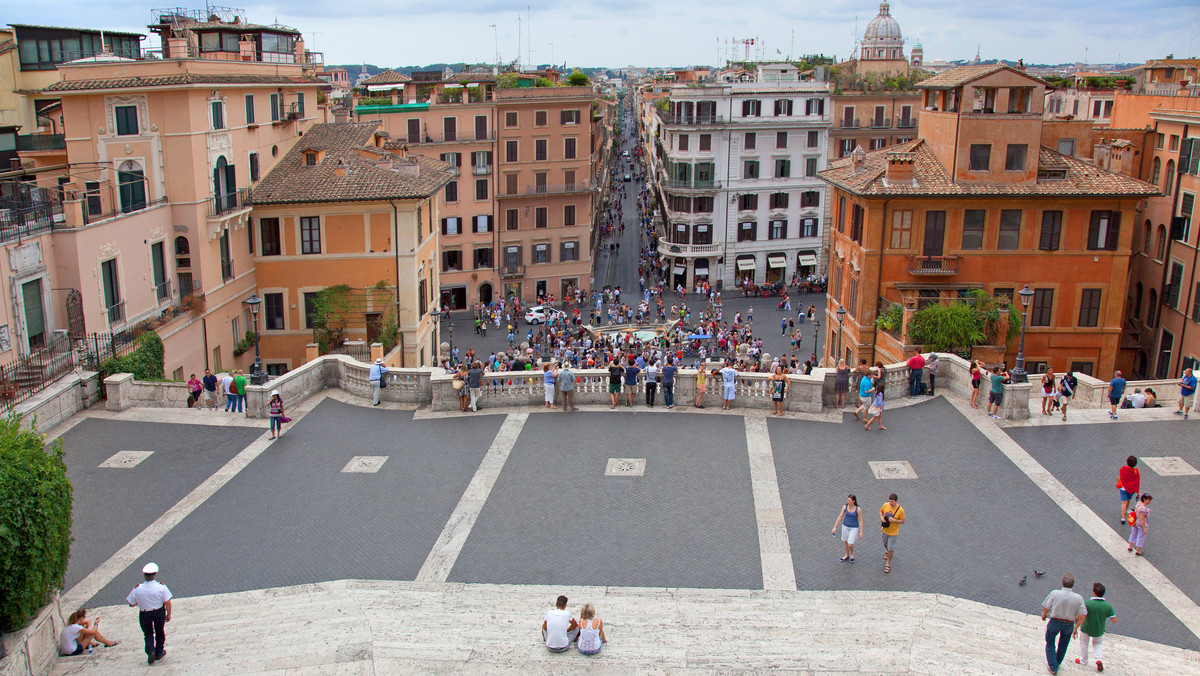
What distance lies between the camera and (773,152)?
245 feet

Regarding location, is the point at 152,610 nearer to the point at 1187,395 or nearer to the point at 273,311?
the point at 1187,395

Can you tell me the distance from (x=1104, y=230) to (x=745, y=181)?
1554 inches

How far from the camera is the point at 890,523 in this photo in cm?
1666

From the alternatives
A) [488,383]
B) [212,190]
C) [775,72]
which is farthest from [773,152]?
[488,383]

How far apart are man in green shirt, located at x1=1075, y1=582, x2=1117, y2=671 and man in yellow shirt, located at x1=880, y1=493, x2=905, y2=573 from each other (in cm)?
329

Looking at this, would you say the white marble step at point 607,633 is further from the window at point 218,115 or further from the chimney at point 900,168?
the window at point 218,115

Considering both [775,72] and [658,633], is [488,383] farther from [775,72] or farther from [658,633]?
[775,72]

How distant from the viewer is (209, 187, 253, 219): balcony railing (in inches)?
1416

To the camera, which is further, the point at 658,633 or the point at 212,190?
the point at 212,190

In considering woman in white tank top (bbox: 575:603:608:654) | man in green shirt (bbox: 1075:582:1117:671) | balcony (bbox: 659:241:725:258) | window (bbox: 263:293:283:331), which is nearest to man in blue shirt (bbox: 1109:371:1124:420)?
man in green shirt (bbox: 1075:582:1117:671)

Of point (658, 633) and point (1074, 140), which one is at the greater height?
point (1074, 140)

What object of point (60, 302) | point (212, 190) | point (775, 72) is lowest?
point (60, 302)

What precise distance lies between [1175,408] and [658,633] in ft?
57.5

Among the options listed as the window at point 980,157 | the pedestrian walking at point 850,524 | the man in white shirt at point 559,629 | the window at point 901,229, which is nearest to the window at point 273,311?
the window at point 901,229
